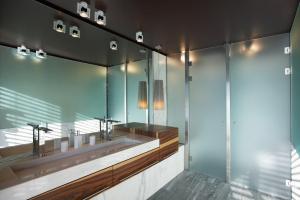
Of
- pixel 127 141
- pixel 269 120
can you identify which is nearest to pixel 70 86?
pixel 127 141

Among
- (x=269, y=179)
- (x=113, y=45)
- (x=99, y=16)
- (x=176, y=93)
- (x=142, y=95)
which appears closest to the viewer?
(x=99, y=16)

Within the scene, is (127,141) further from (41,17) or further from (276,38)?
(276,38)

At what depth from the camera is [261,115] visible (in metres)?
2.56

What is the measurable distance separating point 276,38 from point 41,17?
306 cm

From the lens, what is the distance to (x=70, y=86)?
1771 mm

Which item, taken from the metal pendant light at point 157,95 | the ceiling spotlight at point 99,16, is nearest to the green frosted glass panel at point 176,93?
the metal pendant light at point 157,95

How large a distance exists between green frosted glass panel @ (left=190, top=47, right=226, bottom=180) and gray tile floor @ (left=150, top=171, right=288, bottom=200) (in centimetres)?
26

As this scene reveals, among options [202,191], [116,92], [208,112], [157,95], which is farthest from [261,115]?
[116,92]

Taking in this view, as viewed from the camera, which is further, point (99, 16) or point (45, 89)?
point (99, 16)

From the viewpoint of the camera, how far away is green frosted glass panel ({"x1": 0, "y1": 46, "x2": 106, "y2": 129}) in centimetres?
147

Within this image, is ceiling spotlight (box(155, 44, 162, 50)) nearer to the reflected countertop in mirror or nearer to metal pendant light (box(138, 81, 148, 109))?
metal pendant light (box(138, 81, 148, 109))

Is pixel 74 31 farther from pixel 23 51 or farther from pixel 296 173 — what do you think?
pixel 296 173

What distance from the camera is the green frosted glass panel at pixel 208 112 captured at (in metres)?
2.90

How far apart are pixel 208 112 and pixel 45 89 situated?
253 cm
